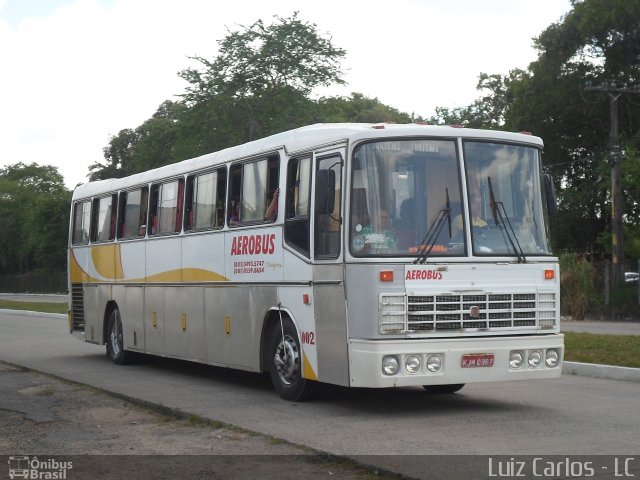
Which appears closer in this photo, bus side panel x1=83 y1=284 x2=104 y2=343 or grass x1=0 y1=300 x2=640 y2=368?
grass x1=0 y1=300 x2=640 y2=368

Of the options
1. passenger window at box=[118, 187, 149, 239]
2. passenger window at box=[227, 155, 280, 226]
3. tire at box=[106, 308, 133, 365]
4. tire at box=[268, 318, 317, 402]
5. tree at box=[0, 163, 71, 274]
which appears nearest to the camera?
tire at box=[268, 318, 317, 402]

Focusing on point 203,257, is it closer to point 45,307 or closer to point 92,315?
point 92,315

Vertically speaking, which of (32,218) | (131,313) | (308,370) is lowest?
(308,370)

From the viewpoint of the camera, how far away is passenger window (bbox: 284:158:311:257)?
493 inches

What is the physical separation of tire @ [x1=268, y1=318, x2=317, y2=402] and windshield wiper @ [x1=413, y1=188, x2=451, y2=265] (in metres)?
2.03

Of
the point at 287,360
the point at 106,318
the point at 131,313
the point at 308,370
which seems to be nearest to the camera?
the point at 308,370

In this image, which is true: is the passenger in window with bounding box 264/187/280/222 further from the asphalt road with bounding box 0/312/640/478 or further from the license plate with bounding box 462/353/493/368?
the license plate with bounding box 462/353/493/368

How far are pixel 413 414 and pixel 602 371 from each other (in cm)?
488

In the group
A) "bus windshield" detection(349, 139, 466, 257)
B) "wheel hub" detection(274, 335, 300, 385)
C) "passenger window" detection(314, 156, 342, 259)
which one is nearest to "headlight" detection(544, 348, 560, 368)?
"bus windshield" detection(349, 139, 466, 257)

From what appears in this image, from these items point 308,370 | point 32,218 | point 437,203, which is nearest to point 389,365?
point 308,370

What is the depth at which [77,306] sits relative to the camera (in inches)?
844

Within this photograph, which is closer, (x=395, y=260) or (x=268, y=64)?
(x=395, y=260)

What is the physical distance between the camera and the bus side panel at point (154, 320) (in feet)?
56.8

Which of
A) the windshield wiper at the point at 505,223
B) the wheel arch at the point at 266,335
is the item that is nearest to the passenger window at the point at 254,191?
the wheel arch at the point at 266,335
